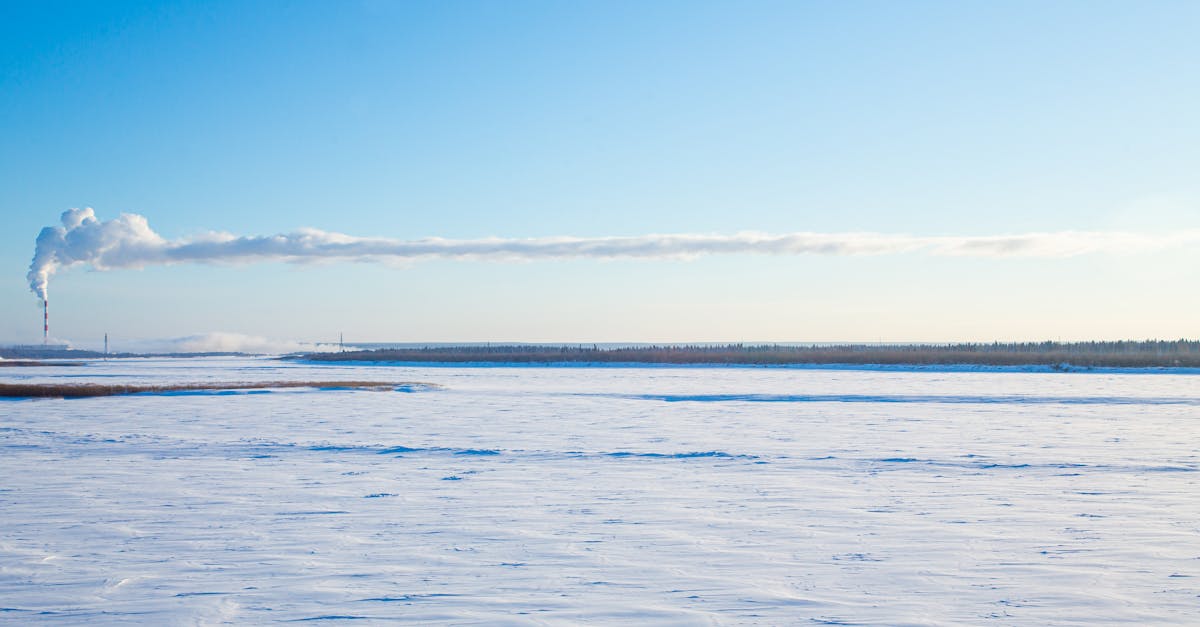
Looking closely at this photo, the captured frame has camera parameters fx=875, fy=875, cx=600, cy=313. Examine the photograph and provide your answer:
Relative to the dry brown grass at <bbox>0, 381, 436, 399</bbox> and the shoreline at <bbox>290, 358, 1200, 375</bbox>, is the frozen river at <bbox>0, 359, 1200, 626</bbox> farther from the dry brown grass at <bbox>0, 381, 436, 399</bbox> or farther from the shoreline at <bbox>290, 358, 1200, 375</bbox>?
the shoreline at <bbox>290, 358, 1200, 375</bbox>

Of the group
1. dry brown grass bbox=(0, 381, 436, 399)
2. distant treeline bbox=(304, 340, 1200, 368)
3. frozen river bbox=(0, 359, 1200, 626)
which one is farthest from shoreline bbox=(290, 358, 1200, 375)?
frozen river bbox=(0, 359, 1200, 626)

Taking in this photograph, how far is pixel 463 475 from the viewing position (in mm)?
12992

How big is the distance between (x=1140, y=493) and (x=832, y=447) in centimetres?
549

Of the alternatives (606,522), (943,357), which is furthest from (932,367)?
(606,522)

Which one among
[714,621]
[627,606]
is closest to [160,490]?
[627,606]

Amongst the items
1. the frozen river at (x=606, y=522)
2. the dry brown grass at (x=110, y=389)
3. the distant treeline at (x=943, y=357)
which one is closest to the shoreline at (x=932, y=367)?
the distant treeline at (x=943, y=357)

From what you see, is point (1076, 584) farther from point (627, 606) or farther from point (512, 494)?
point (512, 494)

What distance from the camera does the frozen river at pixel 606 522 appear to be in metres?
6.69

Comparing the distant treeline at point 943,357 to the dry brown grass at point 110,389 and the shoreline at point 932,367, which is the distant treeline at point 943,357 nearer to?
the shoreline at point 932,367

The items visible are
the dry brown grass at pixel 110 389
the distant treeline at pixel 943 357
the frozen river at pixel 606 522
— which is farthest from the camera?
the distant treeline at pixel 943 357

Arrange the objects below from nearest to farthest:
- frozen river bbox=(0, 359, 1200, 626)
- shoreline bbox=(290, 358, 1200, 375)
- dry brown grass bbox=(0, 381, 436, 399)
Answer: frozen river bbox=(0, 359, 1200, 626)
dry brown grass bbox=(0, 381, 436, 399)
shoreline bbox=(290, 358, 1200, 375)

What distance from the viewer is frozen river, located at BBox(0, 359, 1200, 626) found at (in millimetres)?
6691

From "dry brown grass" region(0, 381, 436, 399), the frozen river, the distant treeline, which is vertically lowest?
the frozen river

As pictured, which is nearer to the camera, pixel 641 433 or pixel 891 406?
pixel 641 433
